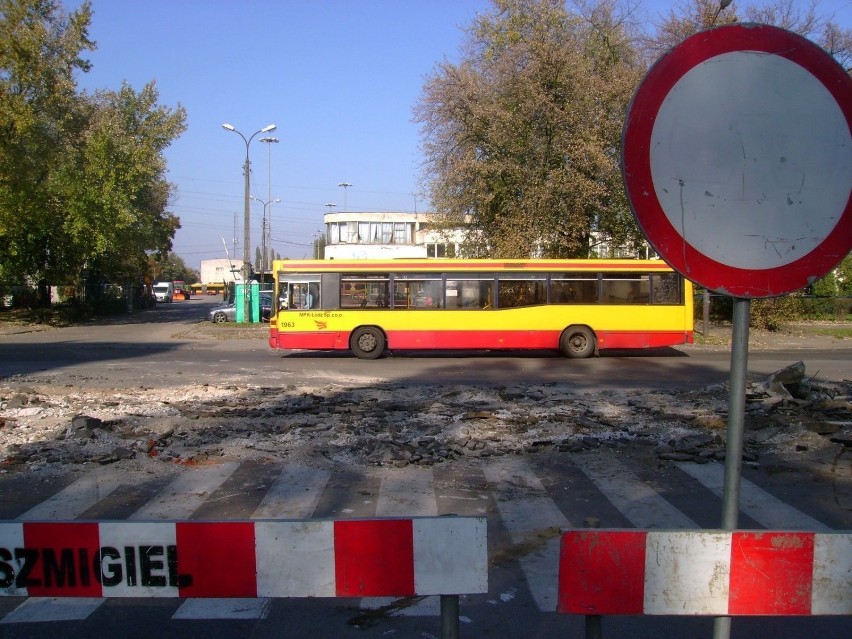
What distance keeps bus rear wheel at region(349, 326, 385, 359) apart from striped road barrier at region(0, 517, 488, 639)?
18847 millimetres

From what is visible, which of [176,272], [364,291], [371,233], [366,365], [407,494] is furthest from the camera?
[176,272]

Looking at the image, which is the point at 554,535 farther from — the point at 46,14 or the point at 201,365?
the point at 46,14

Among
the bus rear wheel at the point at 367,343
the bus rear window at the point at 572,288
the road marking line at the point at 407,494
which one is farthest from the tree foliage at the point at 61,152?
the road marking line at the point at 407,494

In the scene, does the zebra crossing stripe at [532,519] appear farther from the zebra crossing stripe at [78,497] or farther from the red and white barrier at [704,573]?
the zebra crossing stripe at [78,497]

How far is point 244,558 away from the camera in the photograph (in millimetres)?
2664

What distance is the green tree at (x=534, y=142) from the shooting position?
28344 millimetres

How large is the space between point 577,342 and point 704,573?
19.8 metres

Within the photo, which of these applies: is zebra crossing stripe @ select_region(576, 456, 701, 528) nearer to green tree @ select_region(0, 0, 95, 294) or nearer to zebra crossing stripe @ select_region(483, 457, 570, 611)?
zebra crossing stripe @ select_region(483, 457, 570, 611)

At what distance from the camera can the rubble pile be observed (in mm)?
8586

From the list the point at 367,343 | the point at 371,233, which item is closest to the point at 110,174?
the point at 367,343

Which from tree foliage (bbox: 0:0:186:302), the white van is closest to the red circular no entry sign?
tree foliage (bbox: 0:0:186:302)

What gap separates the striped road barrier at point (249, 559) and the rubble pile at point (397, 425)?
18.3 feet

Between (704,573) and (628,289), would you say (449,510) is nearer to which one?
(704,573)

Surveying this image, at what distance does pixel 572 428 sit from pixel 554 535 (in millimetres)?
3858
